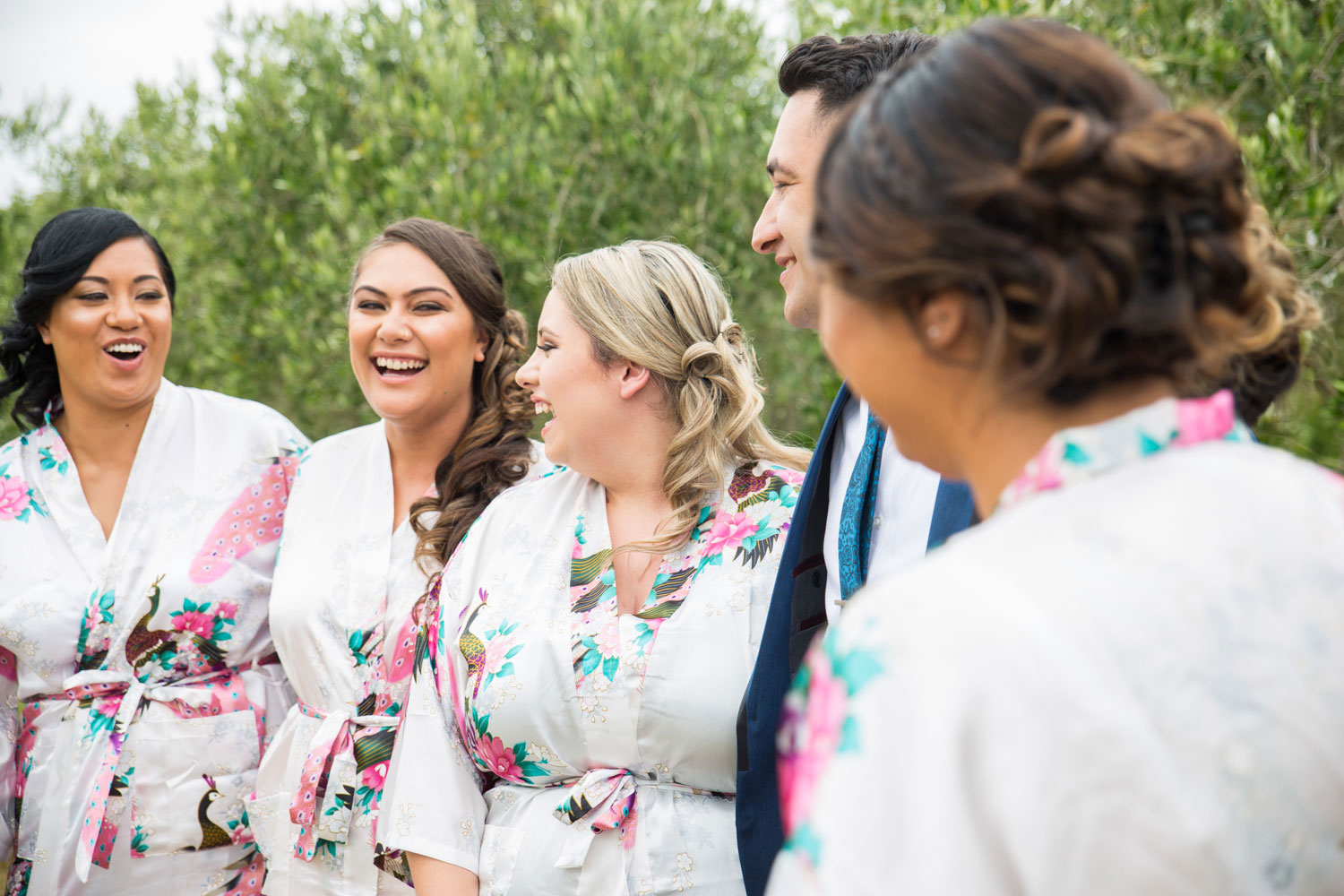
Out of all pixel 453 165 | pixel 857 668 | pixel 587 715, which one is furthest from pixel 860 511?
pixel 453 165

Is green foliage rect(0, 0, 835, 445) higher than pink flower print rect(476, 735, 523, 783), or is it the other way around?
green foliage rect(0, 0, 835, 445)

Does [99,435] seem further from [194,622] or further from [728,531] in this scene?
[728,531]

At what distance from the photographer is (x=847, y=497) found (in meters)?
2.15

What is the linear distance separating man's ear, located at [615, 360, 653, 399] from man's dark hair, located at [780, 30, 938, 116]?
68cm

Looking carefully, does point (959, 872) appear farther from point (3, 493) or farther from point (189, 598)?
point (3, 493)

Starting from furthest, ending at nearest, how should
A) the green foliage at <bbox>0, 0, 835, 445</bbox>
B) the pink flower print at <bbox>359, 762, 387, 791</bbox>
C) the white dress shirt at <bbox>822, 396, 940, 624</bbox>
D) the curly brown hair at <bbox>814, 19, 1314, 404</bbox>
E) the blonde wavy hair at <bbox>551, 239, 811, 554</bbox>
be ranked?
the green foliage at <bbox>0, 0, 835, 445</bbox>
the pink flower print at <bbox>359, 762, 387, 791</bbox>
the blonde wavy hair at <bbox>551, 239, 811, 554</bbox>
the white dress shirt at <bbox>822, 396, 940, 624</bbox>
the curly brown hair at <bbox>814, 19, 1314, 404</bbox>

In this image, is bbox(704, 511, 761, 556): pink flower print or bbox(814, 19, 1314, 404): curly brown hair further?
bbox(704, 511, 761, 556): pink flower print

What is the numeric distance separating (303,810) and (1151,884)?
2.37m

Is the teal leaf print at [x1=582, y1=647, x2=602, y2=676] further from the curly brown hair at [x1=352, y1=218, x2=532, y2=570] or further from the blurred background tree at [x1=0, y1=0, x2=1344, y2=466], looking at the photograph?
the blurred background tree at [x1=0, y1=0, x2=1344, y2=466]

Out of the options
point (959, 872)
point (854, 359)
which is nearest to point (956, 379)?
point (854, 359)

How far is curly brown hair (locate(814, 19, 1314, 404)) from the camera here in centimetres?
92

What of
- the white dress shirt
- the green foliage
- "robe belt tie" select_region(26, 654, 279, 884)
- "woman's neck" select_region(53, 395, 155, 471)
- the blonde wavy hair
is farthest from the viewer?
the green foliage

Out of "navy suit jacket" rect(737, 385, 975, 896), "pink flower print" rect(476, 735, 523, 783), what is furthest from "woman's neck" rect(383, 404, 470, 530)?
"navy suit jacket" rect(737, 385, 975, 896)

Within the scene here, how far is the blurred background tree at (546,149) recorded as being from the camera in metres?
4.14
